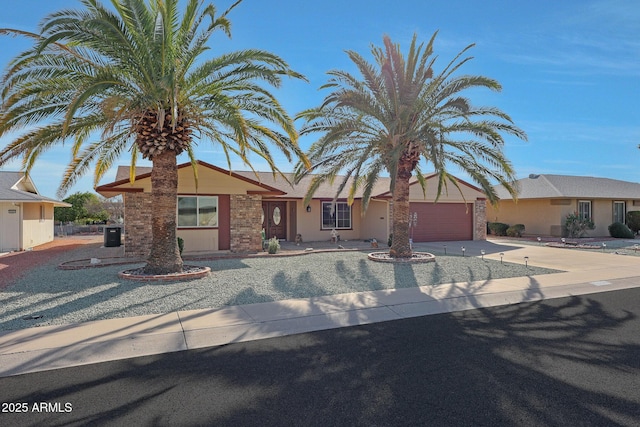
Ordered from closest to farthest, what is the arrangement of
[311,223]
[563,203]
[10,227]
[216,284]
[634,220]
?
[216,284], [10,227], [311,223], [563,203], [634,220]

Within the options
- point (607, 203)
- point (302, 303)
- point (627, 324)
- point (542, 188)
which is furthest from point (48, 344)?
point (607, 203)

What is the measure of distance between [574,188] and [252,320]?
26913mm

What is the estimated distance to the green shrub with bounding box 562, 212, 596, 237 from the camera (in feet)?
79.0

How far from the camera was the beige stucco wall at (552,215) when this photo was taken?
25.1 m

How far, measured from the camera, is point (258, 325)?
6.49m

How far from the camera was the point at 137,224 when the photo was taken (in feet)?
48.4

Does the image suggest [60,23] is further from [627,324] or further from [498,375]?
[627,324]

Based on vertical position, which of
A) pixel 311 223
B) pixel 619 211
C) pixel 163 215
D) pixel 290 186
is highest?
pixel 290 186

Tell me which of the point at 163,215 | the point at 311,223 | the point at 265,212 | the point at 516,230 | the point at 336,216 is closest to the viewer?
the point at 163,215

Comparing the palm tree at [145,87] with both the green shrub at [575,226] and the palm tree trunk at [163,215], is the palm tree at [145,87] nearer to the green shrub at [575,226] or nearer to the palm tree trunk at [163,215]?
the palm tree trunk at [163,215]

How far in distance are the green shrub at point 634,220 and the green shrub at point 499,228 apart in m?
8.48

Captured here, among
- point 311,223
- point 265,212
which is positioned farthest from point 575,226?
point 265,212

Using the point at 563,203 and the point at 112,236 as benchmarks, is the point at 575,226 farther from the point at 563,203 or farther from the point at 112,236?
the point at 112,236

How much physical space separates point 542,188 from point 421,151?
17148mm
